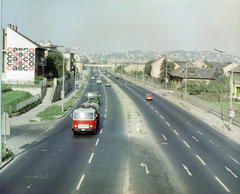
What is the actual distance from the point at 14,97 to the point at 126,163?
99.7ft

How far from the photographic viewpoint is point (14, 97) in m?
43.7

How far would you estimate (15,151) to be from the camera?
20875 millimetres

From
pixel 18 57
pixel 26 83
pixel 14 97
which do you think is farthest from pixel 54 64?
pixel 14 97

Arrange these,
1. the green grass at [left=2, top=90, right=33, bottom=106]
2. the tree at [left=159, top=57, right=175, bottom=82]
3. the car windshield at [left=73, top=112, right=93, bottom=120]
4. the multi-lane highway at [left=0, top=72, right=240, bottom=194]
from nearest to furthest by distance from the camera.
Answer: the multi-lane highway at [left=0, top=72, right=240, bottom=194], the car windshield at [left=73, top=112, right=93, bottom=120], the green grass at [left=2, top=90, right=33, bottom=106], the tree at [left=159, top=57, right=175, bottom=82]

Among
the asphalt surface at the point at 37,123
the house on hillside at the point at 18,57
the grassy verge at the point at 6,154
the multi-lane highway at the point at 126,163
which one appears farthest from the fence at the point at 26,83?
the grassy verge at the point at 6,154

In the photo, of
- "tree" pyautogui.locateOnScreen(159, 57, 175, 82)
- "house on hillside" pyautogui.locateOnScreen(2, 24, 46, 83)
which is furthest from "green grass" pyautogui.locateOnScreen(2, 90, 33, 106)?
"tree" pyautogui.locateOnScreen(159, 57, 175, 82)

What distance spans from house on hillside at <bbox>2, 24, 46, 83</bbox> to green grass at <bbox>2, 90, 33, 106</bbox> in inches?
381

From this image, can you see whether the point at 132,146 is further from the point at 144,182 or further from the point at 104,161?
the point at 144,182

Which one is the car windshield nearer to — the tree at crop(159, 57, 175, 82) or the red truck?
the red truck

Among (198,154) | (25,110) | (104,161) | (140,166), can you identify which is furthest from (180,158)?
(25,110)

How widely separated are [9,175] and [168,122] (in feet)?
69.8

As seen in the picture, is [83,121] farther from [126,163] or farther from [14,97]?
[14,97]

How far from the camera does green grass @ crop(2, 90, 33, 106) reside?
40.6 metres

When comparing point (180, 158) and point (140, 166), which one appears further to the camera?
point (180, 158)
